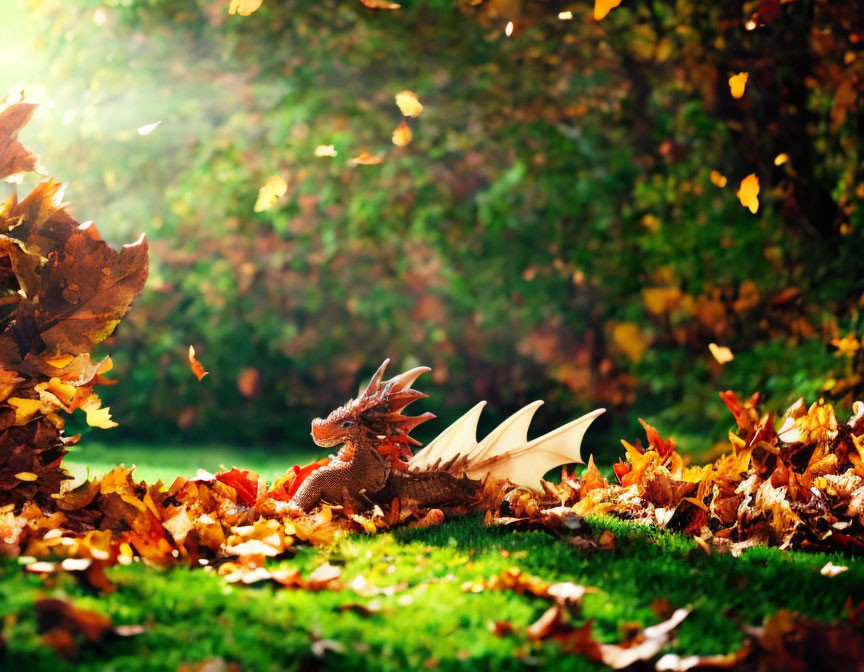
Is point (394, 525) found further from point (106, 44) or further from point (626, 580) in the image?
point (106, 44)

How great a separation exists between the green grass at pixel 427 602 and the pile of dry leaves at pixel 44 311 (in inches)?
25.0

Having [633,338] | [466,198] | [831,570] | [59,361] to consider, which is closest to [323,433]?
[59,361]

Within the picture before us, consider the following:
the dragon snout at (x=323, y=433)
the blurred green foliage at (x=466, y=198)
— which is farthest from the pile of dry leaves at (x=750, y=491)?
the blurred green foliage at (x=466, y=198)

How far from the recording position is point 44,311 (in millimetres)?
2811

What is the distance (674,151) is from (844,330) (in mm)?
2941

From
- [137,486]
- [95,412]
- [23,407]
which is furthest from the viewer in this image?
[137,486]

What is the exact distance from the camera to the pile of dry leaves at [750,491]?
9.72 ft

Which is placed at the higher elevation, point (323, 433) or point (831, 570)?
point (323, 433)

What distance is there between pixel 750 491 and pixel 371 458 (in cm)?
136

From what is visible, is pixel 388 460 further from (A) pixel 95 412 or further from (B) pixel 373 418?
(A) pixel 95 412

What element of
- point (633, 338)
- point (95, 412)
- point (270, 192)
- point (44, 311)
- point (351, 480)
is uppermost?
point (270, 192)

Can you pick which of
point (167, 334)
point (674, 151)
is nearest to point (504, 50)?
point (674, 151)

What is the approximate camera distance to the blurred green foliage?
567 centimetres

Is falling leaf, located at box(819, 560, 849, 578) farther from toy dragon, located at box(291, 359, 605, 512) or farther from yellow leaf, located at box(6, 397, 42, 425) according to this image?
yellow leaf, located at box(6, 397, 42, 425)
